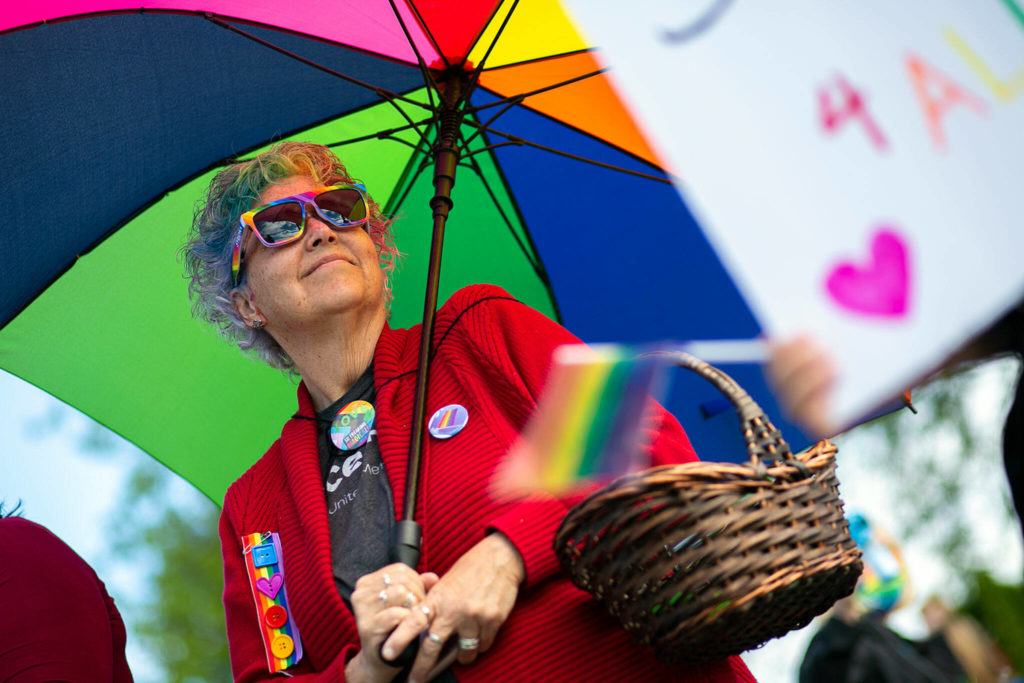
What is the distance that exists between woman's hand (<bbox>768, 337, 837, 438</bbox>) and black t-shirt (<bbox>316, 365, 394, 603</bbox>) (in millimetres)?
1212

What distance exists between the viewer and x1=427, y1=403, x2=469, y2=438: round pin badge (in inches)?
84.7

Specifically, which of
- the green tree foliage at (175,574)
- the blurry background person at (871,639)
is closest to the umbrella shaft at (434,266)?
the blurry background person at (871,639)

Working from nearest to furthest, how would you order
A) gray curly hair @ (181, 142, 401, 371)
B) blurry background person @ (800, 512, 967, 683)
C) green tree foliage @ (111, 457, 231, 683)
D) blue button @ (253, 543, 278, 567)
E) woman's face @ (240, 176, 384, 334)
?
blue button @ (253, 543, 278, 567), woman's face @ (240, 176, 384, 334), gray curly hair @ (181, 142, 401, 371), blurry background person @ (800, 512, 967, 683), green tree foliage @ (111, 457, 231, 683)

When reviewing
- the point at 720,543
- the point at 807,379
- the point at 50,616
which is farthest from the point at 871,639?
the point at 807,379

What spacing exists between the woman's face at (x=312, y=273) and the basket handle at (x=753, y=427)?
3.76 ft

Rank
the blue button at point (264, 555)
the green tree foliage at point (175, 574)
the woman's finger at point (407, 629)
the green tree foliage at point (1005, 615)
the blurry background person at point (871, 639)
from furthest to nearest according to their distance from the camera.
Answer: the green tree foliage at point (175, 574) → the green tree foliage at point (1005, 615) → the blurry background person at point (871, 639) → the blue button at point (264, 555) → the woman's finger at point (407, 629)

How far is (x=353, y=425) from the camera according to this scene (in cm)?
236

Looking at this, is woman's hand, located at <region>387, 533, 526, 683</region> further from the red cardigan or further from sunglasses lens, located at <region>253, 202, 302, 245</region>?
sunglasses lens, located at <region>253, 202, 302, 245</region>

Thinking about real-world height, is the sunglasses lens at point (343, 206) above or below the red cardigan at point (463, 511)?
above

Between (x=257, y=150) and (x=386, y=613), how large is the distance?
5.55 feet

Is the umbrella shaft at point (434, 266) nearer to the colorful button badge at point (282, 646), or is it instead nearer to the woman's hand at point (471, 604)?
the woman's hand at point (471, 604)

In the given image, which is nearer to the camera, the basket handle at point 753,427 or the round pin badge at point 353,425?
the basket handle at point 753,427

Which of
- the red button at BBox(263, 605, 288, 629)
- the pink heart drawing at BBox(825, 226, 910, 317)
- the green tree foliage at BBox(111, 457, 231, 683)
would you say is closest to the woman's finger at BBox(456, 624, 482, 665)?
the red button at BBox(263, 605, 288, 629)

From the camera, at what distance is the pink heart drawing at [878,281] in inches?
41.2
